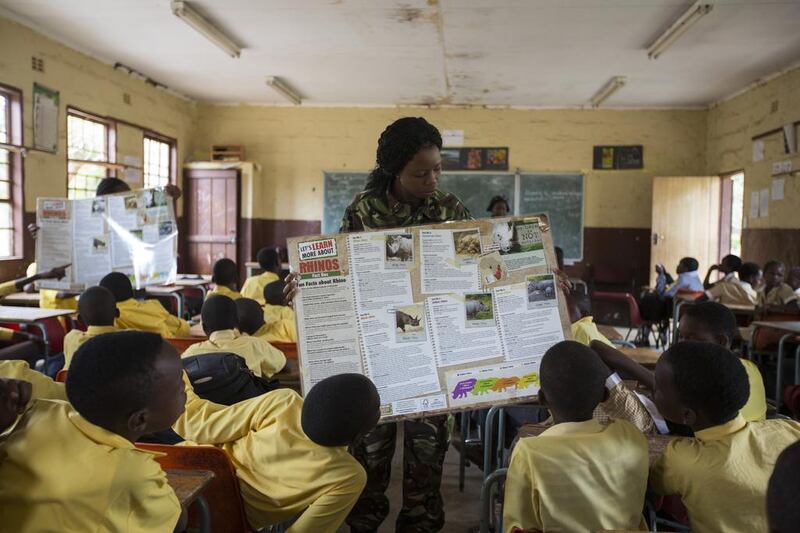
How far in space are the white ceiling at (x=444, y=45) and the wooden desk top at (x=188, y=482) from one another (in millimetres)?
4467

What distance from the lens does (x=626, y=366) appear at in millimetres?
1950

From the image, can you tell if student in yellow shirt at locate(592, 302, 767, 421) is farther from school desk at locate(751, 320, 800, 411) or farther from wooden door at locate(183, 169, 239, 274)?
wooden door at locate(183, 169, 239, 274)

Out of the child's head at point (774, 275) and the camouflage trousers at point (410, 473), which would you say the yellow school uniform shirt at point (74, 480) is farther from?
the child's head at point (774, 275)

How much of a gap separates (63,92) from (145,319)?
155 inches

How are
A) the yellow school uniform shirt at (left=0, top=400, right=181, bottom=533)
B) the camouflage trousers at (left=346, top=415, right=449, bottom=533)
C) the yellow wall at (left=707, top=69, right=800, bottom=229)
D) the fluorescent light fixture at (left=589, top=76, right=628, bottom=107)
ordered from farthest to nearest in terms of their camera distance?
the fluorescent light fixture at (left=589, top=76, right=628, bottom=107)
the yellow wall at (left=707, top=69, right=800, bottom=229)
the camouflage trousers at (left=346, top=415, right=449, bottom=533)
the yellow school uniform shirt at (left=0, top=400, right=181, bottom=533)

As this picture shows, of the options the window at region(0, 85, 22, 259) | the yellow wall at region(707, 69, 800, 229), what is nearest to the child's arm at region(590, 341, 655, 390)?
the yellow wall at region(707, 69, 800, 229)

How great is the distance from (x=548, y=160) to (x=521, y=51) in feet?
9.24

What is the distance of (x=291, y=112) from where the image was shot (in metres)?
9.20

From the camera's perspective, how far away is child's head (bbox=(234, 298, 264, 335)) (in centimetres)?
293

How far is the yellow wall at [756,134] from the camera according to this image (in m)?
6.45

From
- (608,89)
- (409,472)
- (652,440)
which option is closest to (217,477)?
(409,472)

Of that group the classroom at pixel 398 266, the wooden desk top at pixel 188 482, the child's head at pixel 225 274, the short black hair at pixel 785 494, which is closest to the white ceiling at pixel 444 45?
the classroom at pixel 398 266

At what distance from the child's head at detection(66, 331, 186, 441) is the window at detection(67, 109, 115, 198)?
5757 mm

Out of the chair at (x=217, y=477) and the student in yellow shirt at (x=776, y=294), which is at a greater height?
the student in yellow shirt at (x=776, y=294)
